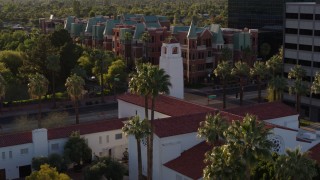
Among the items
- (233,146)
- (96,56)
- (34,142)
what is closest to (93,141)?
(34,142)

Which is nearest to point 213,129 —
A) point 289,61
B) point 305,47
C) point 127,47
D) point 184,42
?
point 305,47

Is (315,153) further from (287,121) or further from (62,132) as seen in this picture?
(62,132)

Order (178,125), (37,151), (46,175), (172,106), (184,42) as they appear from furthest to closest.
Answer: (184,42), (172,106), (37,151), (178,125), (46,175)

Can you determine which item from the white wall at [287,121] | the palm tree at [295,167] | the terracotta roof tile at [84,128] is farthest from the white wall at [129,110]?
the palm tree at [295,167]

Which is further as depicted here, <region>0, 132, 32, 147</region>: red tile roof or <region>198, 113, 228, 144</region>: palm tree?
<region>0, 132, 32, 147</region>: red tile roof

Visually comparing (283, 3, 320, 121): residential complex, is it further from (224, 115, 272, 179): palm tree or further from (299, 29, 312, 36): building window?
(224, 115, 272, 179): palm tree

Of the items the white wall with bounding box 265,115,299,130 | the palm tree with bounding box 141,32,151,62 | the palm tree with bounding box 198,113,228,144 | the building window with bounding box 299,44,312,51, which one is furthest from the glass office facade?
the palm tree with bounding box 198,113,228,144

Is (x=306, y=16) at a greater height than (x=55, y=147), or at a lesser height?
greater
